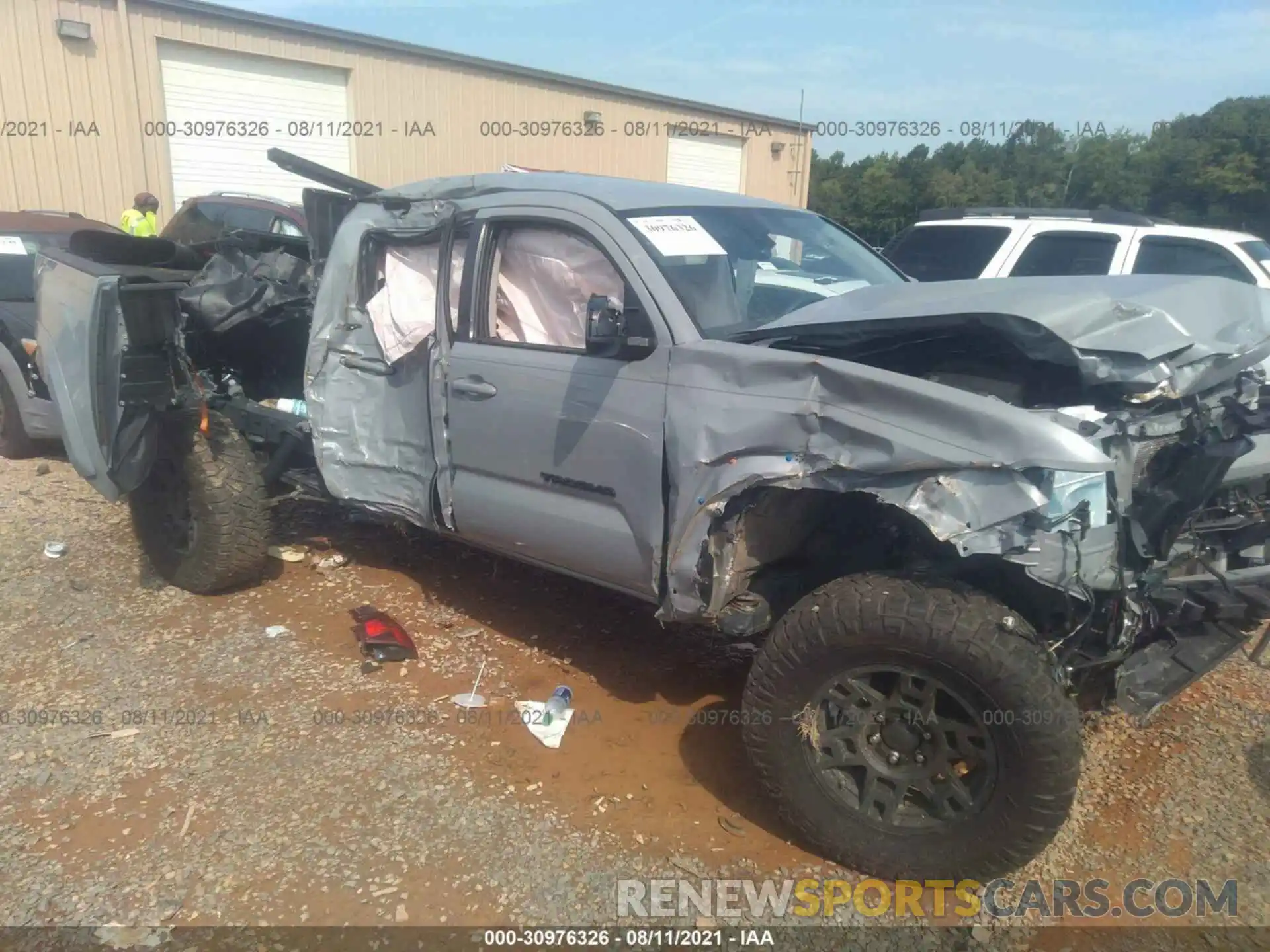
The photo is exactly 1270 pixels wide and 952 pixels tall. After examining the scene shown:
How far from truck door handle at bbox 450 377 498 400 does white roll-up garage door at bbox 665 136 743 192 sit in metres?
18.8

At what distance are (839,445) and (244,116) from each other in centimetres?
1472

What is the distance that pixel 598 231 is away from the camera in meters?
3.54

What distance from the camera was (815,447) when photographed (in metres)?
2.80

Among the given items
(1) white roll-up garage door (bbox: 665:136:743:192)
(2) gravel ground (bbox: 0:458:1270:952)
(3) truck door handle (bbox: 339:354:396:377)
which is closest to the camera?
(2) gravel ground (bbox: 0:458:1270:952)

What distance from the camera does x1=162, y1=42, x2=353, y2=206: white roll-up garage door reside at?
543 inches

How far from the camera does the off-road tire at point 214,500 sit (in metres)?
4.55

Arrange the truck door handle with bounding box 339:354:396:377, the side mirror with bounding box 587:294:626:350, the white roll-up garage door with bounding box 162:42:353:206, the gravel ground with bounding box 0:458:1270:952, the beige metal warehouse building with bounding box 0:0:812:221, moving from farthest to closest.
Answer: the white roll-up garage door with bounding box 162:42:353:206
the beige metal warehouse building with bounding box 0:0:812:221
the truck door handle with bounding box 339:354:396:377
the side mirror with bounding box 587:294:626:350
the gravel ground with bounding box 0:458:1270:952

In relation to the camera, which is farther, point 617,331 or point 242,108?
point 242,108

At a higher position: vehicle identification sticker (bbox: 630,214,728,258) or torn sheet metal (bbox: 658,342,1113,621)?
vehicle identification sticker (bbox: 630,214,728,258)

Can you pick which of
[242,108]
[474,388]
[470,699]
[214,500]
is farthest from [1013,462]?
[242,108]

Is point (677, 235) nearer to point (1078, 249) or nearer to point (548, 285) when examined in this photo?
point (548, 285)

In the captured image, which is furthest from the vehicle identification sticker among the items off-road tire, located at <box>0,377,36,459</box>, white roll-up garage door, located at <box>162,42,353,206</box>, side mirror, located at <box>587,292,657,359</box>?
white roll-up garage door, located at <box>162,42,353,206</box>

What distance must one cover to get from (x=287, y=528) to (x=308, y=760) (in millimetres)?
2735
